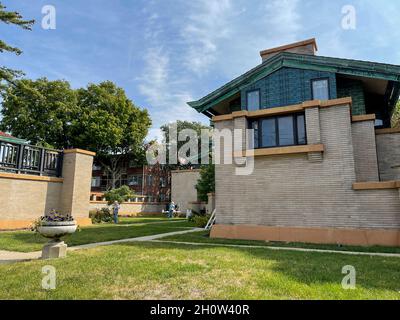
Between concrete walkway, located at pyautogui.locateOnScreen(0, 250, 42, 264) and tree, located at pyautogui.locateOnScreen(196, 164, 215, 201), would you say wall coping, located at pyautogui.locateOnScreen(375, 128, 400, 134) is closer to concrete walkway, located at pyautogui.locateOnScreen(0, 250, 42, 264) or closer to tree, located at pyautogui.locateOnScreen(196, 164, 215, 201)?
tree, located at pyautogui.locateOnScreen(196, 164, 215, 201)

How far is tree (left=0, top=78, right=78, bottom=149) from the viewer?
34.7 meters

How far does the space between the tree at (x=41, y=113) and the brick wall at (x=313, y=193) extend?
31173 mm

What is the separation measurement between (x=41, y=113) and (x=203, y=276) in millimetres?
37608

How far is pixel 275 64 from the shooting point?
14609 millimetres

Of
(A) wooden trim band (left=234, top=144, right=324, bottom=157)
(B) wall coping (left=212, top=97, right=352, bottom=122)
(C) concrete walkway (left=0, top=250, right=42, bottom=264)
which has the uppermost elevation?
A: (B) wall coping (left=212, top=97, right=352, bottom=122)

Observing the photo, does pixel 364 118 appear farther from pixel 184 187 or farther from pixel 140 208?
pixel 140 208

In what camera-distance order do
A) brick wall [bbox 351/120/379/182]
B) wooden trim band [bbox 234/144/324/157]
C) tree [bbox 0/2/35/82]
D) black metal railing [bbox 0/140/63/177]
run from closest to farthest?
wooden trim band [bbox 234/144/324/157], brick wall [bbox 351/120/379/182], black metal railing [bbox 0/140/63/177], tree [bbox 0/2/35/82]

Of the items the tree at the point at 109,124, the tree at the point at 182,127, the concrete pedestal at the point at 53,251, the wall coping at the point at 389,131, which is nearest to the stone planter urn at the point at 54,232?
the concrete pedestal at the point at 53,251

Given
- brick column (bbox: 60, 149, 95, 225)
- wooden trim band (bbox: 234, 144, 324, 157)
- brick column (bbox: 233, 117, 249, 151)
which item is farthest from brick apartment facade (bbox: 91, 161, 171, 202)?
wooden trim band (bbox: 234, 144, 324, 157)

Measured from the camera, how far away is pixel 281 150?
11016 millimetres

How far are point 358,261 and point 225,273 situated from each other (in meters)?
3.68

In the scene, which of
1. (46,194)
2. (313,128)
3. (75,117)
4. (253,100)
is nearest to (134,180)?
(75,117)

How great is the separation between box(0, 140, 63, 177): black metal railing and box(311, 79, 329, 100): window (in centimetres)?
1453

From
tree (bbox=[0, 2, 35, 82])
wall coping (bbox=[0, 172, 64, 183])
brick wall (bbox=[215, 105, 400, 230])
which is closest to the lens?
brick wall (bbox=[215, 105, 400, 230])
